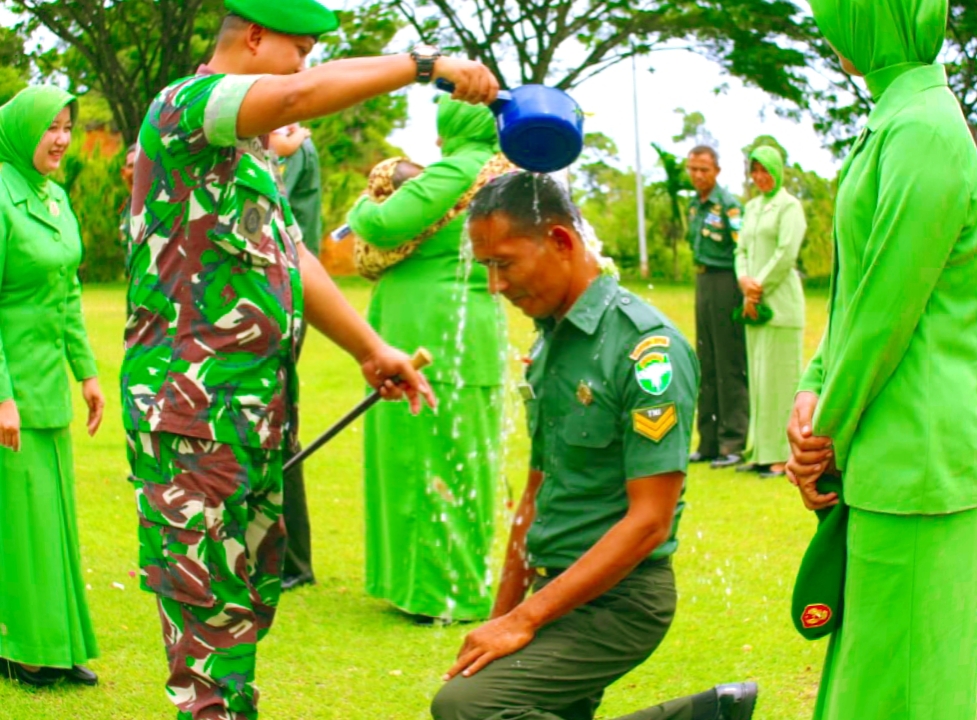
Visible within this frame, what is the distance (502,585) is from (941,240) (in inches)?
65.4

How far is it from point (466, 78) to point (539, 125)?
0.26 m

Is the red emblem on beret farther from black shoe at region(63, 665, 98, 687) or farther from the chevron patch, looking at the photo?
black shoe at region(63, 665, 98, 687)

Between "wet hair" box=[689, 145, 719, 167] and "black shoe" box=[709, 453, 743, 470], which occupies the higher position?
"wet hair" box=[689, 145, 719, 167]

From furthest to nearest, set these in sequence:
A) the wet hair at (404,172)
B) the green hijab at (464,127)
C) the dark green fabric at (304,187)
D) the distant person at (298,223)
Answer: the dark green fabric at (304,187) → the distant person at (298,223) → the wet hair at (404,172) → the green hijab at (464,127)

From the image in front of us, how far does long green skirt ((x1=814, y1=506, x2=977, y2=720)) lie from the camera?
313 cm

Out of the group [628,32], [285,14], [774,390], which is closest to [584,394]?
[285,14]

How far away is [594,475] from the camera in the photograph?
371 centimetres

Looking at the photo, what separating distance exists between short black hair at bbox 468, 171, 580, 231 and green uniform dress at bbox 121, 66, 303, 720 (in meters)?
0.65

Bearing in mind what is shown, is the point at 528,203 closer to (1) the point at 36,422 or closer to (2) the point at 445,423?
(1) the point at 36,422

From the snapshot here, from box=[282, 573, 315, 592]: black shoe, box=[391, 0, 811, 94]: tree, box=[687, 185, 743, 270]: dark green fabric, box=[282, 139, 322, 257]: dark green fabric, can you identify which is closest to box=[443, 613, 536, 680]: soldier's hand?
box=[282, 573, 315, 592]: black shoe

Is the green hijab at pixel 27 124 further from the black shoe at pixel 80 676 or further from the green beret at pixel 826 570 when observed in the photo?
the green beret at pixel 826 570

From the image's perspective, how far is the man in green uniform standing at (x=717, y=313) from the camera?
1094 cm

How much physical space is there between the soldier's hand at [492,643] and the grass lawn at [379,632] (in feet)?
5.68

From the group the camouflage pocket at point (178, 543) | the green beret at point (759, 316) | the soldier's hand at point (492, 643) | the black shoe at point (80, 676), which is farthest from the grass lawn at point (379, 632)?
the soldier's hand at point (492, 643)
